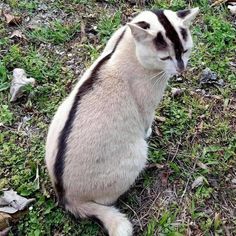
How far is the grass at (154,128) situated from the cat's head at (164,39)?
0.74 m

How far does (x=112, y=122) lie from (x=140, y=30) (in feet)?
1.93

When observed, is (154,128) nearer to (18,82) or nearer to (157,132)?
(157,132)

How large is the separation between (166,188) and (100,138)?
0.67 meters

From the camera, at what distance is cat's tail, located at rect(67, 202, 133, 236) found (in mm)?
2738

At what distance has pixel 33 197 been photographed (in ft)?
10.3

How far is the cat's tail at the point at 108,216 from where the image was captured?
2738 millimetres

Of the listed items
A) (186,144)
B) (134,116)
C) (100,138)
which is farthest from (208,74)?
(100,138)

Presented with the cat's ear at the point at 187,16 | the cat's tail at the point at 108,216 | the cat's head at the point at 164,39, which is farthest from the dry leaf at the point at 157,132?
the cat's ear at the point at 187,16

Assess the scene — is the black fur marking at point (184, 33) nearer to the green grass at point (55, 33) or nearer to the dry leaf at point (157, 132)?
the dry leaf at point (157, 132)

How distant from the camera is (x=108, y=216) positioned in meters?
2.80

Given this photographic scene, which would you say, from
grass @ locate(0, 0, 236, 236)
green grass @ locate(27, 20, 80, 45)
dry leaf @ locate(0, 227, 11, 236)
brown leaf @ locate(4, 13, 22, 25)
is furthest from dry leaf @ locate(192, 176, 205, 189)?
brown leaf @ locate(4, 13, 22, 25)

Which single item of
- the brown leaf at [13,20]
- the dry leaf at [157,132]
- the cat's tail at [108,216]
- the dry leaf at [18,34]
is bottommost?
the dry leaf at [157,132]

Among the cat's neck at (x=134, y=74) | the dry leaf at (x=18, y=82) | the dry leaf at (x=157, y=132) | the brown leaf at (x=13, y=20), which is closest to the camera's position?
the cat's neck at (x=134, y=74)

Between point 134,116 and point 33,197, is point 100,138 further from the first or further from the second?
point 33,197
